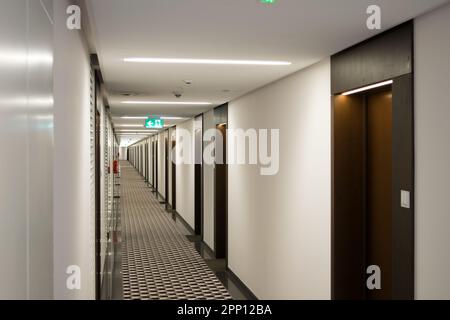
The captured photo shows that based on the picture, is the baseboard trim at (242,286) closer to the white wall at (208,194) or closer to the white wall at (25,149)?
the white wall at (208,194)

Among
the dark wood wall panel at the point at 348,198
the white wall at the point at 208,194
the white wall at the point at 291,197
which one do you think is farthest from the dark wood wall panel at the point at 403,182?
the white wall at the point at 208,194

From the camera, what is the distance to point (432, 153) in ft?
9.08

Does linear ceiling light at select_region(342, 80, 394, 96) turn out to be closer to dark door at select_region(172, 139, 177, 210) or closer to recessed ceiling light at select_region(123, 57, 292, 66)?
recessed ceiling light at select_region(123, 57, 292, 66)

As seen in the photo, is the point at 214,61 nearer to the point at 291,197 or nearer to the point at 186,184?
the point at 291,197

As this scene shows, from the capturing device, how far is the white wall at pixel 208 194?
364 inches

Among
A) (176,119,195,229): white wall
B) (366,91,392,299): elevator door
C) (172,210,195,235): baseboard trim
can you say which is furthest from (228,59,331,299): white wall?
(176,119,195,229): white wall

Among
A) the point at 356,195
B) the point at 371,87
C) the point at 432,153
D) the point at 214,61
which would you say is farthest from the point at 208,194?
the point at 432,153

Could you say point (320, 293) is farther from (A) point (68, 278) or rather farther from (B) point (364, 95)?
(A) point (68, 278)

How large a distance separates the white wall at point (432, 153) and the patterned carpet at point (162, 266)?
3.89 meters

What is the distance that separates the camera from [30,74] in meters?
1.38

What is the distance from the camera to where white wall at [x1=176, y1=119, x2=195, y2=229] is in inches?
457

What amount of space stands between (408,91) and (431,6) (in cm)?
53

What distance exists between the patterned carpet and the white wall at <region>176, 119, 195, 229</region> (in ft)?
1.49
